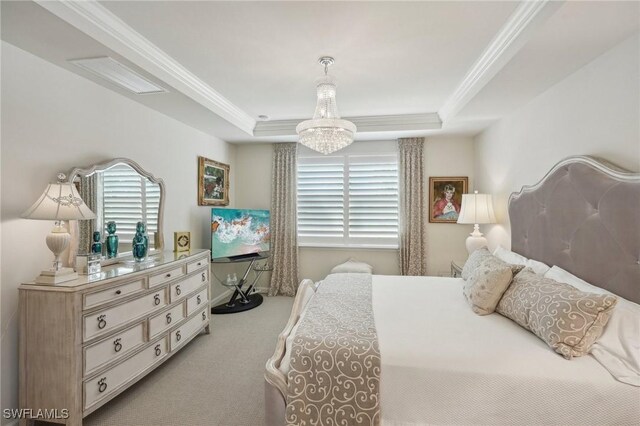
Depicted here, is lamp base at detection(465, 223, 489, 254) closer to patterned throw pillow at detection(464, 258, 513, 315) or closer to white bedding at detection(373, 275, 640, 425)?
patterned throw pillow at detection(464, 258, 513, 315)

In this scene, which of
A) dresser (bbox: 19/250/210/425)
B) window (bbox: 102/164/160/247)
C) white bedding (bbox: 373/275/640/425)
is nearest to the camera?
white bedding (bbox: 373/275/640/425)

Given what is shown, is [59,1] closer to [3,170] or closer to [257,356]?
[3,170]

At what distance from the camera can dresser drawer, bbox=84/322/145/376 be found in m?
1.86

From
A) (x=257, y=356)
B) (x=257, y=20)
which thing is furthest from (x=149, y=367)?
(x=257, y=20)

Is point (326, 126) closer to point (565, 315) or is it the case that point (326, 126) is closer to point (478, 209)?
point (565, 315)

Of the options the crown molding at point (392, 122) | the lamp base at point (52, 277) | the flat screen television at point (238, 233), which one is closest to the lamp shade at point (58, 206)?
the lamp base at point (52, 277)

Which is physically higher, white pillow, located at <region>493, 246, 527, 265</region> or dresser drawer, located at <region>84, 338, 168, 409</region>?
white pillow, located at <region>493, 246, 527, 265</region>

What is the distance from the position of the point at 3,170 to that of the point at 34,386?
1.33 m

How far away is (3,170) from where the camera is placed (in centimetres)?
181

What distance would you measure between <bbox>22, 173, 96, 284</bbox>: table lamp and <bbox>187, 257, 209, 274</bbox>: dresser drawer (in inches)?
39.5

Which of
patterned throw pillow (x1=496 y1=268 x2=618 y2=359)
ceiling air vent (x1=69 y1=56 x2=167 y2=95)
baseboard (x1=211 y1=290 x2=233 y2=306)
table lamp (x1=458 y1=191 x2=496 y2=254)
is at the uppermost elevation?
ceiling air vent (x1=69 y1=56 x2=167 y2=95)

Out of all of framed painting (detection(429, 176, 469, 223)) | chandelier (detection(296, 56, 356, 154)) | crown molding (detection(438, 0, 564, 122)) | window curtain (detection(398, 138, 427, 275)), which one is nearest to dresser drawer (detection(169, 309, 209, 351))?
chandelier (detection(296, 56, 356, 154))

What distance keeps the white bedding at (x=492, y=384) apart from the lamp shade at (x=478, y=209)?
191 cm

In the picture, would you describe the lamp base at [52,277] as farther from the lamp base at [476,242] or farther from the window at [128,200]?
the lamp base at [476,242]
